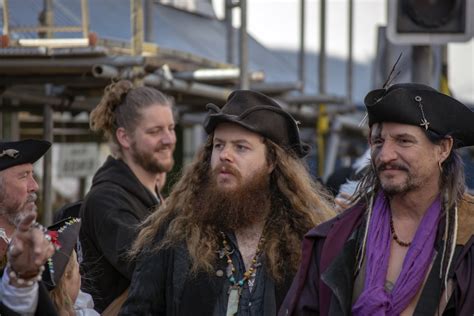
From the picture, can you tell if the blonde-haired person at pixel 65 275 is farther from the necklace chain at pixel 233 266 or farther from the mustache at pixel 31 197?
the necklace chain at pixel 233 266

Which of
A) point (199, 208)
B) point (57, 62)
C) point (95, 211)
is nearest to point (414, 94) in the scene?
point (199, 208)

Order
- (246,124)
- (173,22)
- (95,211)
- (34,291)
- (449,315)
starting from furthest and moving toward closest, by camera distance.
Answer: (173,22)
(95,211)
(246,124)
(449,315)
(34,291)

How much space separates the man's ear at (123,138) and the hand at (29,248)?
9.65 ft

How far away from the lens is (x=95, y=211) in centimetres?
688

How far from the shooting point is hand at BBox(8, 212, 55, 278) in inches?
172

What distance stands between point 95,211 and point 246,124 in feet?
4.25

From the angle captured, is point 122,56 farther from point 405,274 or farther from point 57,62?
point 405,274

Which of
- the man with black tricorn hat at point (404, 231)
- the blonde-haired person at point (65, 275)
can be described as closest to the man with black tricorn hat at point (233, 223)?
the blonde-haired person at point (65, 275)

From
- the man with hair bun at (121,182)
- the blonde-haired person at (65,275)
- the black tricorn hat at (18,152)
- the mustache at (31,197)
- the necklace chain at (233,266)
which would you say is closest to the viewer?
the blonde-haired person at (65,275)

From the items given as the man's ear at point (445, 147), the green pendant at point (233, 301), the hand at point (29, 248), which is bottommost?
the green pendant at point (233, 301)

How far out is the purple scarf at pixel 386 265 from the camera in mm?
5074

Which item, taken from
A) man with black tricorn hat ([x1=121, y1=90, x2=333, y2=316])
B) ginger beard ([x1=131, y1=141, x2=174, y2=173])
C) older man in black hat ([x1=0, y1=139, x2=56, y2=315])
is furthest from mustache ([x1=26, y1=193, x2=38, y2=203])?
ginger beard ([x1=131, y1=141, x2=174, y2=173])

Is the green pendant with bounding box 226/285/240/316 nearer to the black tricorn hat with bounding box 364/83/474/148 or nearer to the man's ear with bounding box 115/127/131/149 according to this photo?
the black tricorn hat with bounding box 364/83/474/148

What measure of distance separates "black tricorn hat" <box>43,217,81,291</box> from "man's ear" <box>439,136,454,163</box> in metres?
1.46
